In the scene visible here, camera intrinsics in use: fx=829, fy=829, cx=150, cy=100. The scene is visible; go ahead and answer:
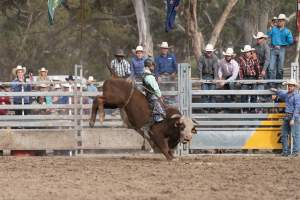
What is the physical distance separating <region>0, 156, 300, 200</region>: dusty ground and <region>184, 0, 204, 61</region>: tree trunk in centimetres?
1144

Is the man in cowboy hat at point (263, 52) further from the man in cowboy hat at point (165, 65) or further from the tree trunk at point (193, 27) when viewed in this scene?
→ the tree trunk at point (193, 27)

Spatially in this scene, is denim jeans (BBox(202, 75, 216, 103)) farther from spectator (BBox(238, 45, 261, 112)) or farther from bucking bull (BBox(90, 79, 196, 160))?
bucking bull (BBox(90, 79, 196, 160))

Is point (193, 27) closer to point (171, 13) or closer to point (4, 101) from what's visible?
point (171, 13)

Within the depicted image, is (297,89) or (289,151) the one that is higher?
(297,89)

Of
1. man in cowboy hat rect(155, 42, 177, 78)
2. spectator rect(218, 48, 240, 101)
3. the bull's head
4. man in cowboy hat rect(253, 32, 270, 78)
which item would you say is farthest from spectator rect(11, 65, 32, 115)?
man in cowboy hat rect(253, 32, 270, 78)

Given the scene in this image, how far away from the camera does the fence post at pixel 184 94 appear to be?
15.7 metres

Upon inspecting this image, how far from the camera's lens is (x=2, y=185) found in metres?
10.8

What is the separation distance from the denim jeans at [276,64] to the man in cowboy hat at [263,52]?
5.7 inches

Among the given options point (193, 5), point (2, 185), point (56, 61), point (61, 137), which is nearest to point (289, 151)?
point (61, 137)

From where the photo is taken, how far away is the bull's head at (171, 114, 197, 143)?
46.8ft

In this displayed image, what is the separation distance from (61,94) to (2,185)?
5.17 meters

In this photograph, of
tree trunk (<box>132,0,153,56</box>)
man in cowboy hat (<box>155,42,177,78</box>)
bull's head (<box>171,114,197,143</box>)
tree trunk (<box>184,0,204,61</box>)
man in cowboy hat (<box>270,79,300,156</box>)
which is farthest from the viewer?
tree trunk (<box>132,0,153,56</box>)

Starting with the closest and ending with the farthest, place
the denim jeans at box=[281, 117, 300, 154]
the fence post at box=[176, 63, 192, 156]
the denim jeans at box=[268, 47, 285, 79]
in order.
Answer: the denim jeans at box=[281, 117, 300, 154] → the fence post at box=[176, 63, 192, 156] → the denim jeans at box=[268, 47, 285, 79]

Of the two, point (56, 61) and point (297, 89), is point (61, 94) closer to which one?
point (297, 89)
